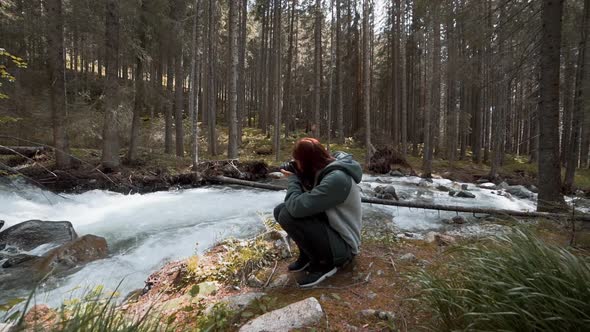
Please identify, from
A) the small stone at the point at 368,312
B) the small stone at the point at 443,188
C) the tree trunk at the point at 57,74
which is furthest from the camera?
the small stone at the point at 443,188

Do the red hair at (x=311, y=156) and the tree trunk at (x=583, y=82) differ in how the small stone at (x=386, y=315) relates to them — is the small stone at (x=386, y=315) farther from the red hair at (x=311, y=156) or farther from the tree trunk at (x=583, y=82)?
the tree trunk at (x=583, y=82)

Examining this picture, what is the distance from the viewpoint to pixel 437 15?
6.56m

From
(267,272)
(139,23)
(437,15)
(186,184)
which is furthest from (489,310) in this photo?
(139,23)

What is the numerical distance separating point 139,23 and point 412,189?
12.1m

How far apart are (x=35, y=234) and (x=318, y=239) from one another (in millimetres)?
5635

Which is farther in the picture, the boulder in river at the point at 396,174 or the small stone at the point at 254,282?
the boulder in river at the point at 396,174

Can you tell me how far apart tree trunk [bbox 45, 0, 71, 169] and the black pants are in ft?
31.1

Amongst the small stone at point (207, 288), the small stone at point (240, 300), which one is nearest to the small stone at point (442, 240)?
the small stone at point (240, 300)

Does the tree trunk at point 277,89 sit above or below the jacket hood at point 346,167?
above

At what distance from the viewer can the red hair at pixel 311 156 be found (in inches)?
117

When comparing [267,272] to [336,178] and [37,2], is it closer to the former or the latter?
[336,178]

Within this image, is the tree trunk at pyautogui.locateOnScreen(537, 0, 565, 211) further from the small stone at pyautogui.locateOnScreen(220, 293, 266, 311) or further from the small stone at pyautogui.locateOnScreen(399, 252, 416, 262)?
the small stone at pyautogui.locateOnScreen(220, 293, 266, 311)

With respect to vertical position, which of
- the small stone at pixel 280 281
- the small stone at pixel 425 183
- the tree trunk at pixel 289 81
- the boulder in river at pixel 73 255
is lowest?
the boulder in river at pixel 73 255

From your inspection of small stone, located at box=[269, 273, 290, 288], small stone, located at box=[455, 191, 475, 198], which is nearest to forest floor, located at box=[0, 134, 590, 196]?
small stone, located at box=[455, 191, 475, 198]
